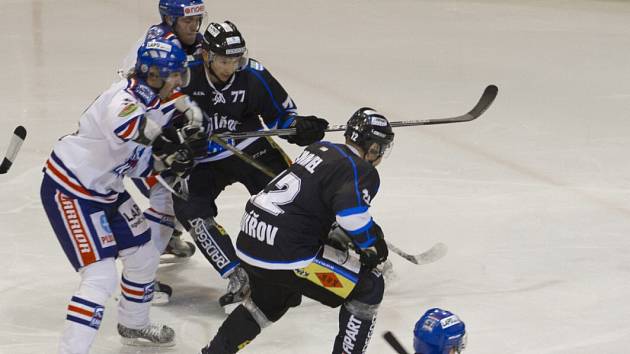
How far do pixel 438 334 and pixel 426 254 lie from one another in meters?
2.10

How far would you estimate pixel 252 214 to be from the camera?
11.6 ft

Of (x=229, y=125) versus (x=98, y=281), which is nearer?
(x=98, y=281)

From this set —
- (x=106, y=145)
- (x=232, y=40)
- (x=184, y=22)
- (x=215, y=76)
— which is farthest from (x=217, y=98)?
(x=106, y=145)

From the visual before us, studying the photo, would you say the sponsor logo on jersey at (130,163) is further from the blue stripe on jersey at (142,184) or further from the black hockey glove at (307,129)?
the black hockey glove at (307,129)

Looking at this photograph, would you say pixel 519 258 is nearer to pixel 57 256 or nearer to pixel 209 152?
pixel 209 152

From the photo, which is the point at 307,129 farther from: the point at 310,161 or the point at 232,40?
the point at 310,161

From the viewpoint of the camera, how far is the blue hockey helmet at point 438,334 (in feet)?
8.16

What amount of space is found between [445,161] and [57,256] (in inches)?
91.9

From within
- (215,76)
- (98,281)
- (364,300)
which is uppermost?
(215,76)

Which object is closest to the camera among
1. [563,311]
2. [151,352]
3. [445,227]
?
[151,352]

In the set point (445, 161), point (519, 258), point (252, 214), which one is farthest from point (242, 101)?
point (445, 161)

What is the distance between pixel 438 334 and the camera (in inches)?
98.0

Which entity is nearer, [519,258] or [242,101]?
[242,101]

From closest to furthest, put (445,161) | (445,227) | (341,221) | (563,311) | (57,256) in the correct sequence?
(341,221) < (563,311) < (57,256) < (445,227) < (445,161)
